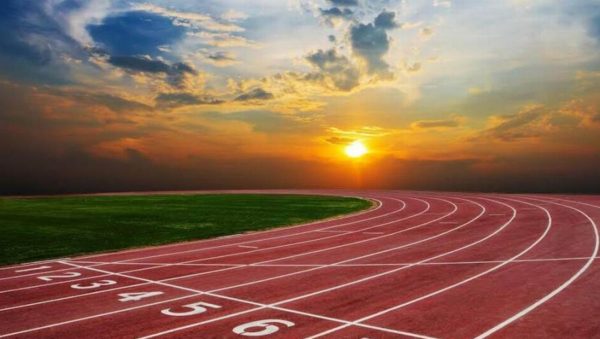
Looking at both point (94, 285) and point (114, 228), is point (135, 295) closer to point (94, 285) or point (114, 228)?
point (94, 285)

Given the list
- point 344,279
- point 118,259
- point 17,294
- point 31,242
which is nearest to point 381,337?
point 344,279

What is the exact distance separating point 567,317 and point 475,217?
1879 cm

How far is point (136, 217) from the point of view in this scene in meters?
30.6

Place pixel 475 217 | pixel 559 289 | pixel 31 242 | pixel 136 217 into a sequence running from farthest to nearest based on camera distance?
pixel 136 217
pixel 475 217
pixel 31 242
pixel 559 289

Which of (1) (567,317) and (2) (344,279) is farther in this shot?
(2) (344,279)

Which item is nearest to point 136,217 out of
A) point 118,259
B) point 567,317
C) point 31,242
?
point 31,242

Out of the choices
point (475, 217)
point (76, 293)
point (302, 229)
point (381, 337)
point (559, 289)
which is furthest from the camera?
point (475, 217)

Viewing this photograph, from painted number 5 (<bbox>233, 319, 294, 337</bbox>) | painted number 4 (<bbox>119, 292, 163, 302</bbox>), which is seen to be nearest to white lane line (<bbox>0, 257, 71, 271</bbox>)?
painted number 4 (<bbox>119, 292, 163, 302</bbox>)

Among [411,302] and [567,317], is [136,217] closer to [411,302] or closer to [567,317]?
[411,302]

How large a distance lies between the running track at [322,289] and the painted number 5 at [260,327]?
0.12 feet

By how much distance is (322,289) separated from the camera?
11125mm

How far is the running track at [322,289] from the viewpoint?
8422 millimetres

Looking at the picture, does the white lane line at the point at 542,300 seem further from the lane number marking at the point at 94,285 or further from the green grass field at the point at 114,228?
the green grass field at the point at 114,228

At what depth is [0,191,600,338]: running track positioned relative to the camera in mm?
8422
